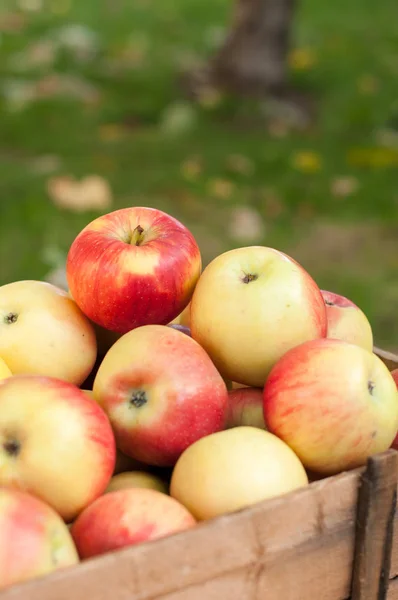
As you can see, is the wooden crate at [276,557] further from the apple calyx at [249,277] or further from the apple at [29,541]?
the apple calyx at [249,277]

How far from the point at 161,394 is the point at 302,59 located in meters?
4.81

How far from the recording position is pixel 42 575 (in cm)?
98

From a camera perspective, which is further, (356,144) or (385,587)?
(356,144)

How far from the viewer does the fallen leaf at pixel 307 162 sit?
4352mm

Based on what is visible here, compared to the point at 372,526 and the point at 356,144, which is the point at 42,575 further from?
the point at 356,144

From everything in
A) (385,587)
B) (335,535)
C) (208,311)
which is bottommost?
(385,587)

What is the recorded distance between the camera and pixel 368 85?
5.41m

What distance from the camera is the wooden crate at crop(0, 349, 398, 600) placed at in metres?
1.01

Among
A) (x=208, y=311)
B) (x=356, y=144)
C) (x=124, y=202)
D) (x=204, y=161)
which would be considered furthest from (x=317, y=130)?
(x=208, y=311)

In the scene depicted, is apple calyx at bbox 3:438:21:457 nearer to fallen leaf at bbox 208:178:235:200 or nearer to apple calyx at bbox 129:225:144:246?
apple calyx at bbox 129:225:144:246

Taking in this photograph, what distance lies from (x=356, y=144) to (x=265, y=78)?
0.82 metres

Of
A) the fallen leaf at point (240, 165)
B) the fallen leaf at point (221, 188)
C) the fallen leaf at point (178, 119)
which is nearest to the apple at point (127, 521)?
the fallen leaf at point (221, 188)

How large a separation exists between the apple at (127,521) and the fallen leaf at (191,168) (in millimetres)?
3170

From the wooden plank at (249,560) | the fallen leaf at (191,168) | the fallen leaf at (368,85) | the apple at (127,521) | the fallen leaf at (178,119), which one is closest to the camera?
the wooden plank at (249,560)
